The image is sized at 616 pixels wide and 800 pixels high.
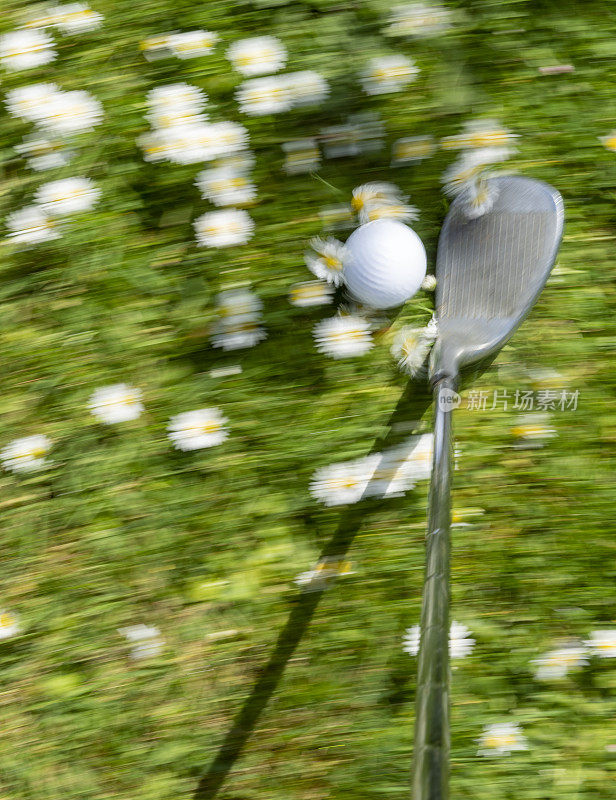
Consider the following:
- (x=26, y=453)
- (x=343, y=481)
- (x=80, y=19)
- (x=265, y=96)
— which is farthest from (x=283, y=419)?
(x=80, y=19)

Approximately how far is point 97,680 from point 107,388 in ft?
1.70

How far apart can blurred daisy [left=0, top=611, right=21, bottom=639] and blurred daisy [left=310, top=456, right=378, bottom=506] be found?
58cm

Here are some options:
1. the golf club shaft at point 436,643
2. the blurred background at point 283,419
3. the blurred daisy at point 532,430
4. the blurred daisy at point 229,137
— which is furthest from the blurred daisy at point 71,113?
the blurred daisy at point 532,430

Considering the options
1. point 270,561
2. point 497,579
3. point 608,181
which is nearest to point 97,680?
point 270,561

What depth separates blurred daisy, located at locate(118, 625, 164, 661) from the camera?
136 centimetres

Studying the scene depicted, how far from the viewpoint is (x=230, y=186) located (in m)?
1.37

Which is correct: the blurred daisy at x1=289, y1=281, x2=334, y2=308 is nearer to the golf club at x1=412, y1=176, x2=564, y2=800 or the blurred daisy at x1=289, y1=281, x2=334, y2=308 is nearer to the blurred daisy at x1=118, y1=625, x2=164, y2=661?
the golf club at x1=412, y1=176, x2=564, y2=800

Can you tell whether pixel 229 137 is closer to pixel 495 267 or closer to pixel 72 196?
pixel 72 196

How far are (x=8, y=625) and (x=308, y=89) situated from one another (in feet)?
3.59

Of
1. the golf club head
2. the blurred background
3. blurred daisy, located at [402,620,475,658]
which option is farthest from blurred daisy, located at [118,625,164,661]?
the golf club head

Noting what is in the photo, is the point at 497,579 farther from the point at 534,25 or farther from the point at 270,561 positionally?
the point at 534,25

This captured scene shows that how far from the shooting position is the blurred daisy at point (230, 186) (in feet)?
4.49

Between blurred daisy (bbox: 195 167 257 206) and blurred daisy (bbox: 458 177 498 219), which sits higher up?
blurred daisy (bbox: 195 167 257 206)

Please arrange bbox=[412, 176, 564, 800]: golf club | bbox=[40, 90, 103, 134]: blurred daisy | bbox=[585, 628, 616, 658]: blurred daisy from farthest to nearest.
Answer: bbox=[40, 90, 103, 134]: blurred daisy → bbox=[585, 628, 616, 658]: blurred daisy → bbox=[412, 176, 564, 800]: golf club
